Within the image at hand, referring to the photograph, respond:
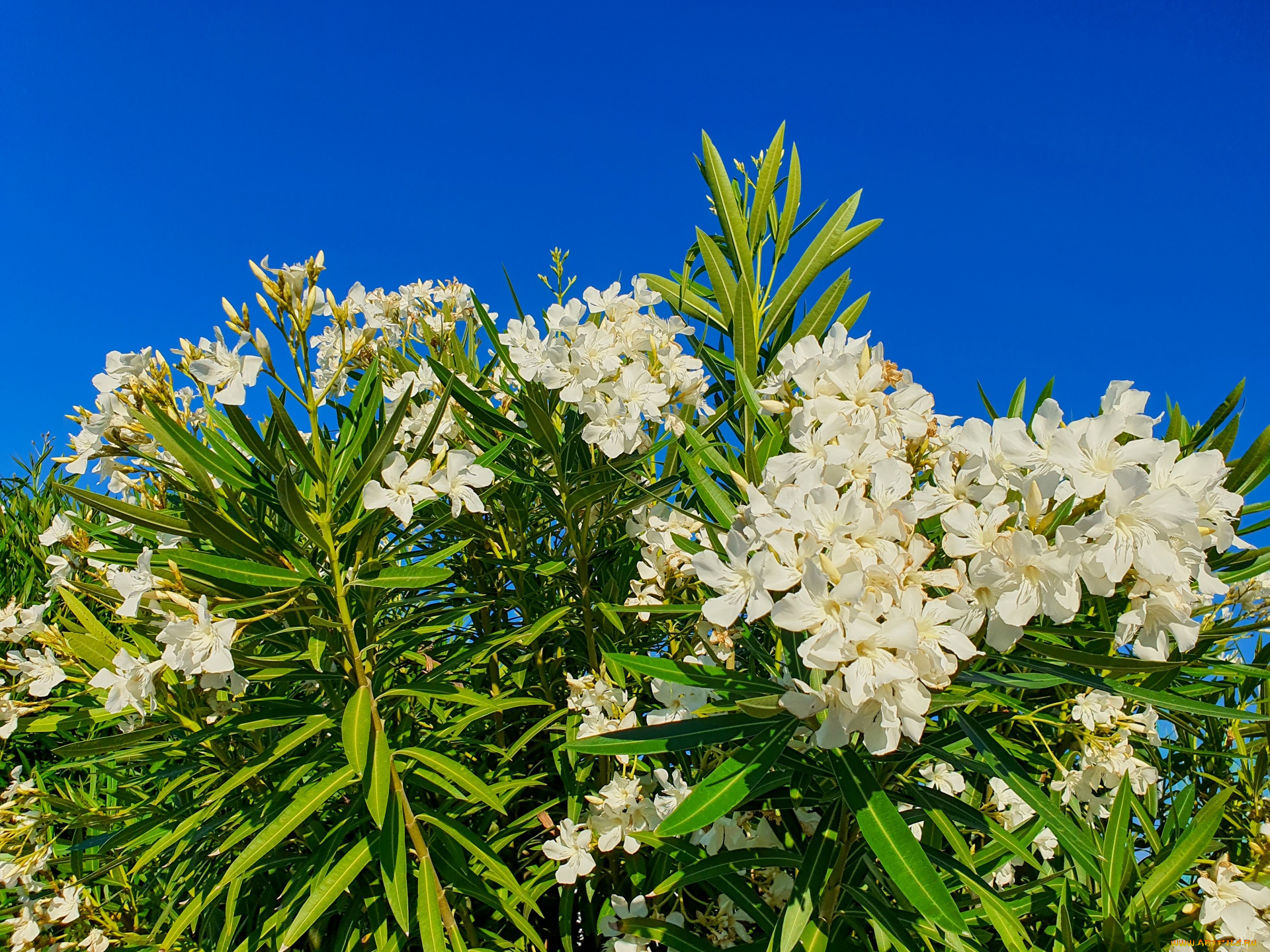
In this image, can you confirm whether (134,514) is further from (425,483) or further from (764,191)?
(764,191)

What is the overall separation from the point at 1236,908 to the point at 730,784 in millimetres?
1081

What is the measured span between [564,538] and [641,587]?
1.06 feet

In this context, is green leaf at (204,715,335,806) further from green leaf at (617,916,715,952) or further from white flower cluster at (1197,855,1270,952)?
white flower cluster at (1197,855,1270,952)

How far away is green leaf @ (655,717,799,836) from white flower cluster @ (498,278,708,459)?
0.76 metres

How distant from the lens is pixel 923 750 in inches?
51.1

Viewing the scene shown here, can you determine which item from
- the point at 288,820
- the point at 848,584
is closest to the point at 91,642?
the point at 288,820

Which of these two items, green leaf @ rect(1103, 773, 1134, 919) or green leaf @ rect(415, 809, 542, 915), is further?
green leaf @ rect(415, 809, 542, 915)

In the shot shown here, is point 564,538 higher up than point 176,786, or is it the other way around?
point 564,538

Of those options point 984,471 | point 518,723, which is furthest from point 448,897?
point 984,471

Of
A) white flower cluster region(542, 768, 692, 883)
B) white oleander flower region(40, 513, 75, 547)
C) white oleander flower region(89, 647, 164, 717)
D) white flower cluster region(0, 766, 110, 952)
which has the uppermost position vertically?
white oleander flower region(40, 513, 75, 547)

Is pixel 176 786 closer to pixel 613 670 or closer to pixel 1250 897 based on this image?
pixel 613 670

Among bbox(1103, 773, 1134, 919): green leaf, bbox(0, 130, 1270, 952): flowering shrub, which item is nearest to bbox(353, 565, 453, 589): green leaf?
bbox(0, 130, 1270, 952): flowering shrub

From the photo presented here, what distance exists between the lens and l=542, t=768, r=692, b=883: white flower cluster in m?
1.69

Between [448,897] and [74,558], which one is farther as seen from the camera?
[74,558]
